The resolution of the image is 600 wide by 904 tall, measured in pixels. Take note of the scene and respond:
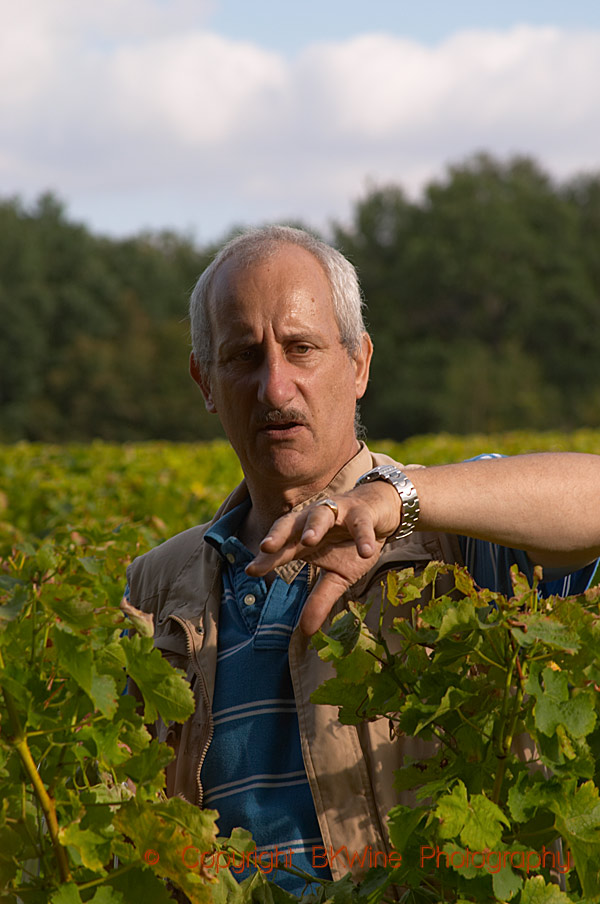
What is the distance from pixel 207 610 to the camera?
236cm

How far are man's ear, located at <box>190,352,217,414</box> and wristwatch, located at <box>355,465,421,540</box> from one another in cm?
98

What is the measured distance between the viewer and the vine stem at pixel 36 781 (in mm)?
1189

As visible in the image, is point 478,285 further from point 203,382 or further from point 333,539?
point 333,539

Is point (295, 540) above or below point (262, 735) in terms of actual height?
above

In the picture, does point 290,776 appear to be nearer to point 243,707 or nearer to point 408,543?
point 243,707

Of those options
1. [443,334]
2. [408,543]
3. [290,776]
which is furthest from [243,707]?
[443,334]

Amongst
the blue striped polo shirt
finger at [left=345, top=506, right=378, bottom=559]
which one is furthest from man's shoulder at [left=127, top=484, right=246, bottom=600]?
finger at [left=345, top=506, right=378, bottom=559]

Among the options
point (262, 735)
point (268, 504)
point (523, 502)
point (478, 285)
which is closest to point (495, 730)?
point (523, 502)

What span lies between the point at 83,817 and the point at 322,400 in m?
1.37

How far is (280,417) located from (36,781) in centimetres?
129

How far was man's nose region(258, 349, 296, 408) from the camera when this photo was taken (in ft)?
7.75

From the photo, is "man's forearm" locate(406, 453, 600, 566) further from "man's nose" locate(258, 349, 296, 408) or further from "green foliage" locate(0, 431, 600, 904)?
"man's nose" locate(258, 349, 296, 408)

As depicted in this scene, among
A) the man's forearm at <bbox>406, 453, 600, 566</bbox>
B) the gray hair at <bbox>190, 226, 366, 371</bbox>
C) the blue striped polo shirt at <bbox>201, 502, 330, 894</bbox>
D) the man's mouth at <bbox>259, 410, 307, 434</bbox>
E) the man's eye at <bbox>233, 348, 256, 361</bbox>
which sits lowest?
the blue striped polo shirt at <bbox>201, 502, 330, 894</bbox>

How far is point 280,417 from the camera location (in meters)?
2.38
